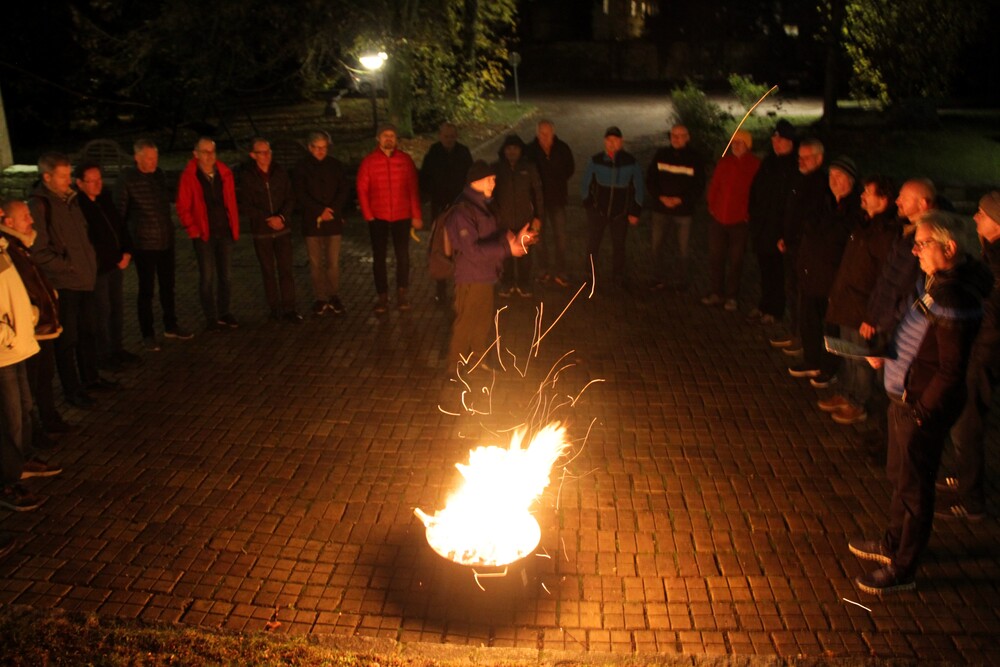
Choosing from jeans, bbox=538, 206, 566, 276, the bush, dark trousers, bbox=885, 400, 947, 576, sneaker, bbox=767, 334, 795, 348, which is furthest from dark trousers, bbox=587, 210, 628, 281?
the bush

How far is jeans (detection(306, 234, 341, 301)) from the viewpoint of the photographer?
1011 centimetres

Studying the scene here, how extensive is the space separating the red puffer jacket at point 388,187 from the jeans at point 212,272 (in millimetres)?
1551

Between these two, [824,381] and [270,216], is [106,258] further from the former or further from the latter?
[824,381]

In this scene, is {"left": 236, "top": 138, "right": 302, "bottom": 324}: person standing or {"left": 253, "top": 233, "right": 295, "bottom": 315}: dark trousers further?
{"left": 253, "top": 233, "right": 295, "bottom": 315}: dark trousers

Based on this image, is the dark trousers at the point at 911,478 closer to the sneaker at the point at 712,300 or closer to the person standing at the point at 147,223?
the sneaker at the point at 712,300

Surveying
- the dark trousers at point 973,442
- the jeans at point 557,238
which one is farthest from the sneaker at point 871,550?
the jeans at point 557,238

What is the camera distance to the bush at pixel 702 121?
1988 cm

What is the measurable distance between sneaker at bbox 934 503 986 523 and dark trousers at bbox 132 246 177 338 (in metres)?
7.37

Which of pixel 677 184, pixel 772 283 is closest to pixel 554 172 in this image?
pixel 677 184

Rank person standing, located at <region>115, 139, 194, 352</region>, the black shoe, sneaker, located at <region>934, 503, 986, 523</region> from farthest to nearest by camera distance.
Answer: person standing, located at <region>115, 139, 194, 352</region> → the black shoe → sneaker, located at <region>934, 503, 986, 523</region>

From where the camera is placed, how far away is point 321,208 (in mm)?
9875

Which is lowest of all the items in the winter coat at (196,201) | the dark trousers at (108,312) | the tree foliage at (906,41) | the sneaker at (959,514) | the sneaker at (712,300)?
the sneaker at (959,514)

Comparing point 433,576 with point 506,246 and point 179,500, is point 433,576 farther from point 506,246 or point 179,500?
point 506,246

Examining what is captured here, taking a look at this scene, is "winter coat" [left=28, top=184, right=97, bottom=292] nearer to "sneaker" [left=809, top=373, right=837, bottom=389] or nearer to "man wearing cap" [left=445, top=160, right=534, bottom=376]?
"man wearing cap" [left=445, top=160, right=534, bottom=376]
